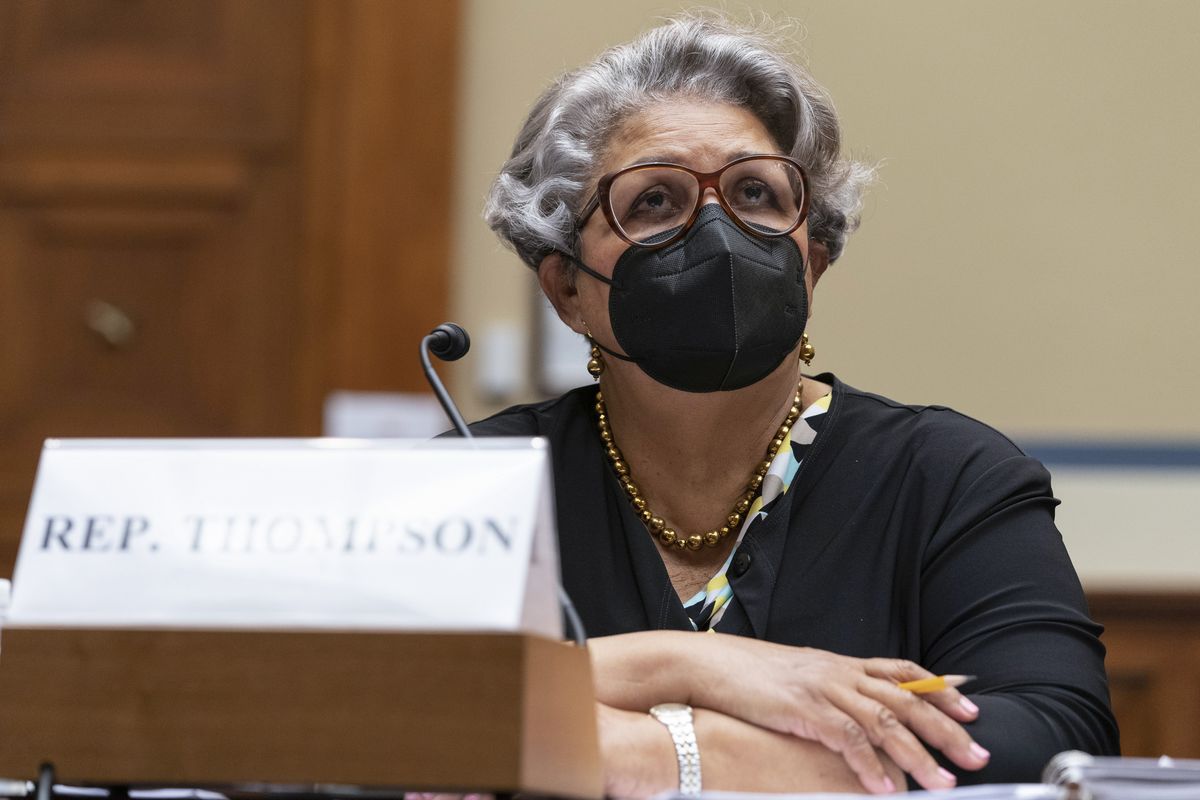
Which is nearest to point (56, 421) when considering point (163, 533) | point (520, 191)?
point (520, 191)

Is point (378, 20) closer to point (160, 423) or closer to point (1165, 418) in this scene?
point (160, 423)

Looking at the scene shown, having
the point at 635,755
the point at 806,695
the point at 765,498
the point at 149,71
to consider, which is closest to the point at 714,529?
the point at 765,498

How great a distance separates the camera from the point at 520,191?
2043mm

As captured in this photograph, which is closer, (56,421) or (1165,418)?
(1165,418)

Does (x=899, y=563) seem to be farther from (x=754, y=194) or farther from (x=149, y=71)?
(x=149, y=71)

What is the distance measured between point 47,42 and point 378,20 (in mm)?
789

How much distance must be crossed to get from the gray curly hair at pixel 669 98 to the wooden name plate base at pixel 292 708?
39.7 inches

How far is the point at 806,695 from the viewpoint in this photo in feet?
4.42

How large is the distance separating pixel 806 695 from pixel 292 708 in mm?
511

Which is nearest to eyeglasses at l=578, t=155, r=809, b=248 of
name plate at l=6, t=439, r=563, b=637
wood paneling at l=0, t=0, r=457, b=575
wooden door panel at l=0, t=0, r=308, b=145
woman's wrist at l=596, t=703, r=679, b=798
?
woman's wrist at l=596, t=703, r=679, b=798

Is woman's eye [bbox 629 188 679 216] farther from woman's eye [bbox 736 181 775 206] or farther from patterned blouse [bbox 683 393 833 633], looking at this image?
patterned blouse [bbox 683 393 833 633]

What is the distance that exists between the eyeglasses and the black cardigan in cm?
28

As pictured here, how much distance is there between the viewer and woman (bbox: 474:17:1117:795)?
55.6 inches

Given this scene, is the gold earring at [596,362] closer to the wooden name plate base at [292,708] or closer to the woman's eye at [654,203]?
the woman's eye at [654,203]
